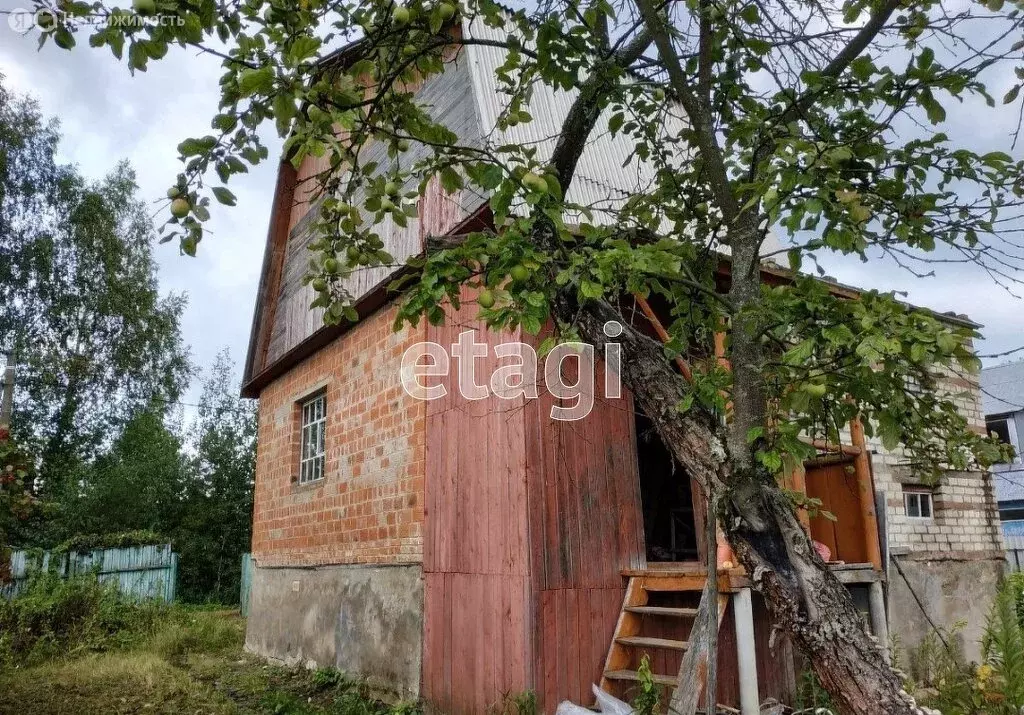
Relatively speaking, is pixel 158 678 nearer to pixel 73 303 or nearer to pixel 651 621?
pixel 651 621

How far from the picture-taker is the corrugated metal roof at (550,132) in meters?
6.43

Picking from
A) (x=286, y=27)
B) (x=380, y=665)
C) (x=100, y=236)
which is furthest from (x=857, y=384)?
(x=100, y=236)

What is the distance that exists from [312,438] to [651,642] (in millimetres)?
5181

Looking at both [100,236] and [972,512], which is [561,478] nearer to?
[972,512]

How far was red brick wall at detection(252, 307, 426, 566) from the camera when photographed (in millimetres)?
6406

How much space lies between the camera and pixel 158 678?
7336mm

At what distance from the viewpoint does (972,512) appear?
26.2ft

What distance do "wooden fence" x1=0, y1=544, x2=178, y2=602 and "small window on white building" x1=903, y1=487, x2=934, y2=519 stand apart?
11809 mm

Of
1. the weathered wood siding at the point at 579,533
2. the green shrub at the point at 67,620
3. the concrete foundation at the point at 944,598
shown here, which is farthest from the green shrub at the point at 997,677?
the green shrub at the point at 67,620

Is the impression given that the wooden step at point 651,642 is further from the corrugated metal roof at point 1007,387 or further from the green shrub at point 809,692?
the corrugated metal roof at point 1007,387

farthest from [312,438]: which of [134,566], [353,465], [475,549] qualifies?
[134,566]

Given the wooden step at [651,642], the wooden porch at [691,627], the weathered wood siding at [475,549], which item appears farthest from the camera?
the weathered wood siding at [475,549]

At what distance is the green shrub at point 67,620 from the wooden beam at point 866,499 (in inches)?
339

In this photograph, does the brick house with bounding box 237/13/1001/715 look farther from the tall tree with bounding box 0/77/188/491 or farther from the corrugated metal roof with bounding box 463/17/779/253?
the tall tree with bounding box 0/77/188/491
